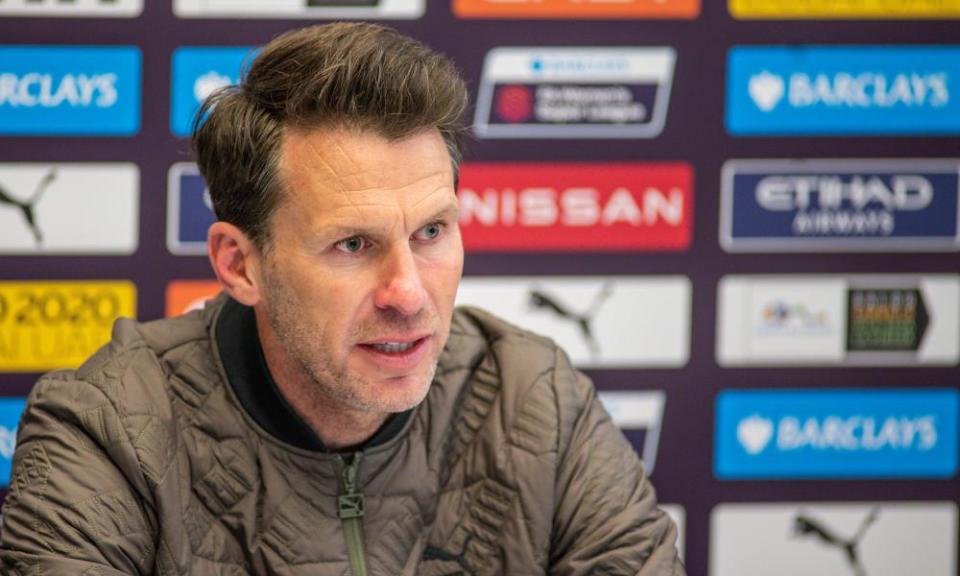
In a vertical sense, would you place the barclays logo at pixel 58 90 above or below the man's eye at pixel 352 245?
above

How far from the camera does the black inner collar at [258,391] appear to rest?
1.67 m

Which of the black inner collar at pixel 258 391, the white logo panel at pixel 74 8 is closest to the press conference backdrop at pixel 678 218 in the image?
the white logo panel at pixel 74 8

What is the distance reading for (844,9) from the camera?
2.63 meters

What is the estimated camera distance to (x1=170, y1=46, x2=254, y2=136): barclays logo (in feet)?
8.07

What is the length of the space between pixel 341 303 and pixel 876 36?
1545mm

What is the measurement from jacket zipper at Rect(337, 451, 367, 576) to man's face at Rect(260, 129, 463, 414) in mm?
98

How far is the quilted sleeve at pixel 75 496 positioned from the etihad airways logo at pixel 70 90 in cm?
95

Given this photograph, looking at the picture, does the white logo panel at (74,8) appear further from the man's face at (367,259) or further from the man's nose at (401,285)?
the man's nose at (401,285)

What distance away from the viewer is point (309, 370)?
64.6 inches

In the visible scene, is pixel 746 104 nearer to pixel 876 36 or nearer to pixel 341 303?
pixel 876 36

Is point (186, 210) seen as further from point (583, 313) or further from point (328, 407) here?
point (328, 407)

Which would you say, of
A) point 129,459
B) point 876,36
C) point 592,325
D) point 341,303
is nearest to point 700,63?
point 876,36

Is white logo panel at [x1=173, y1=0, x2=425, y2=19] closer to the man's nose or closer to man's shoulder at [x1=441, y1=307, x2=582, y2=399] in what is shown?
man's shoulder at [x1=441, y1=307, x2=582, y2=399]

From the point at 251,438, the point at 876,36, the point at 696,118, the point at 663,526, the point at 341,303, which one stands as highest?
the point at 876,36
